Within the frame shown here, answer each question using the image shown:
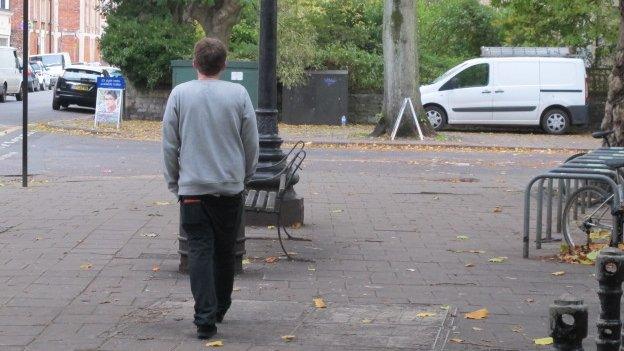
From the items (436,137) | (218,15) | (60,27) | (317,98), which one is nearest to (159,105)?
(218,15)

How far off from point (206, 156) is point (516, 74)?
22802 millimetres

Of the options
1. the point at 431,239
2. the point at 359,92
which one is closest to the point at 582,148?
the point at 359,92

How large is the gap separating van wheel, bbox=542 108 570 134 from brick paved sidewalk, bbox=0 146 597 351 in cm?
1551

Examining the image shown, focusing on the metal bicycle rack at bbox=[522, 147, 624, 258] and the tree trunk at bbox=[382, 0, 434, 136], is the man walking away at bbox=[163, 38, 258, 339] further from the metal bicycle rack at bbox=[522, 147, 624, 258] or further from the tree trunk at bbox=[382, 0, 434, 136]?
the tree trunk at bbox=[382, 0, 434, 136]

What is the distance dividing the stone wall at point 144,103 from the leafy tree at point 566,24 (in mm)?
9675

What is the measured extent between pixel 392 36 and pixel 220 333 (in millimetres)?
19318

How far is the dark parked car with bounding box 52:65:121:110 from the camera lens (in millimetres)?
35406

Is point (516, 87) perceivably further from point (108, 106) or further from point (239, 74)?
point (108, 106)

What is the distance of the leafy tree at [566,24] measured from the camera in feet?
102

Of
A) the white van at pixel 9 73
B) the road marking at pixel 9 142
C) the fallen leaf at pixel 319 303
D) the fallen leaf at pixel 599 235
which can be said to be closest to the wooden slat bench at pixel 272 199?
the fallen leaf at pixel 319 303

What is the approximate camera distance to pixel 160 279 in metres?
7.95

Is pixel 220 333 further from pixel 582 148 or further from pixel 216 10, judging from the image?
pixel 216 10

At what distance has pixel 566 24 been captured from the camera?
32.5 m

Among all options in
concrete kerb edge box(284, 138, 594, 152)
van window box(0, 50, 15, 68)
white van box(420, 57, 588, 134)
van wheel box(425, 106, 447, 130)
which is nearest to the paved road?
van window box(0, 50, 15, 68)
